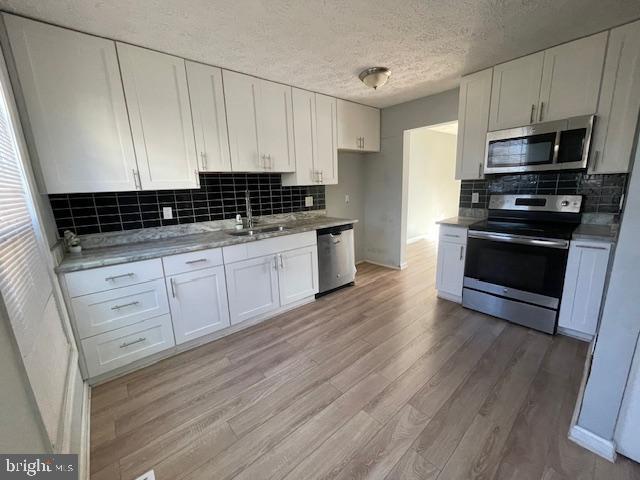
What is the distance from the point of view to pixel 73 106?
183cm

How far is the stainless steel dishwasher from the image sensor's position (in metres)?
3.13

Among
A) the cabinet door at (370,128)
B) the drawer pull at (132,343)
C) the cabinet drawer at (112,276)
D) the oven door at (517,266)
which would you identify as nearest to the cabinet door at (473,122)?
the oven door at (517,266)

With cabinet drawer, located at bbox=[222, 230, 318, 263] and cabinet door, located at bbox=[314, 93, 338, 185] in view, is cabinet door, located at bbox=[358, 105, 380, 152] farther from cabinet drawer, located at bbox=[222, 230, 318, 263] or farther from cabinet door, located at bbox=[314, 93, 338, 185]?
cabinet drawer, located at bbox=[222, 230, 318, 263]

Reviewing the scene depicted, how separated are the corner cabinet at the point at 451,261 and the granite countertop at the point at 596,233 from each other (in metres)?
0.84

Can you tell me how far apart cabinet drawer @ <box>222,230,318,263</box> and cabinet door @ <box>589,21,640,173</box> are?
8.37 ft

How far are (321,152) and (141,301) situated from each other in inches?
94.7

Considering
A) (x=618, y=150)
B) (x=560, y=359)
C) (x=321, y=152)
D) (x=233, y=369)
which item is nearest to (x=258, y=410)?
(x=233, y=369)

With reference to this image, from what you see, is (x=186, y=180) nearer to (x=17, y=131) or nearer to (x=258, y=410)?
(x=17, y=131)

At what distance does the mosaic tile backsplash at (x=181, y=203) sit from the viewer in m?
2.14

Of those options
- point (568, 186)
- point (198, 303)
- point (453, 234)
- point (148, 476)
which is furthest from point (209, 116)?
point (568, 186)

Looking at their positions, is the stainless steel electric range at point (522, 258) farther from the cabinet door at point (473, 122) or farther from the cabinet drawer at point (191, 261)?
the cabinet drawer at point (191, 261)

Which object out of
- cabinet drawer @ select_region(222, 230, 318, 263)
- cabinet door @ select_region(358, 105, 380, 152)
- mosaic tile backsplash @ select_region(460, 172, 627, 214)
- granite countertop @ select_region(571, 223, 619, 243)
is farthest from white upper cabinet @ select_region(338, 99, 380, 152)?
granite countertop @ select_region(571, 223, 619, 243)

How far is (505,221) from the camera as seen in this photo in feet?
9.01

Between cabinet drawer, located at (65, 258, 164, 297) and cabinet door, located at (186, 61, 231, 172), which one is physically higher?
cabinet door, located at (186, 61, 231, 172)
